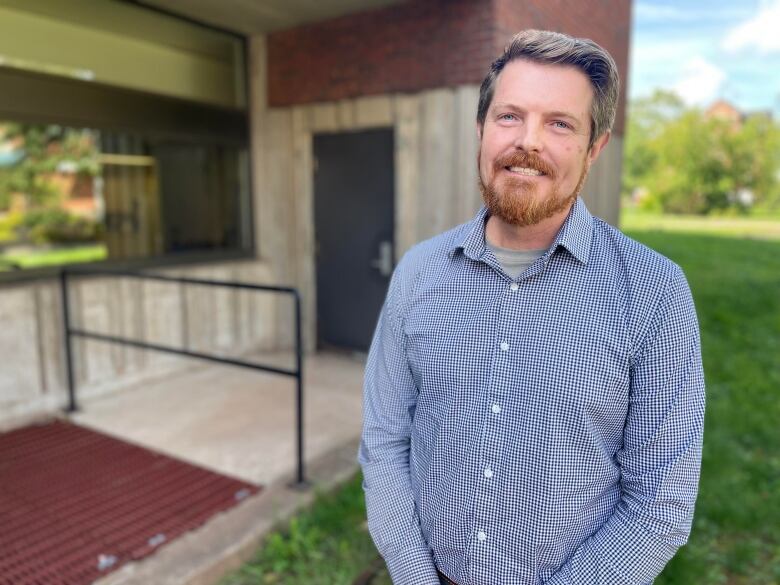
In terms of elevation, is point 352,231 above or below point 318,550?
above

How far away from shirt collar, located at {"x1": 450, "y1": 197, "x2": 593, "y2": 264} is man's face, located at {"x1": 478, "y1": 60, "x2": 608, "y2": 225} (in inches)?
1.8

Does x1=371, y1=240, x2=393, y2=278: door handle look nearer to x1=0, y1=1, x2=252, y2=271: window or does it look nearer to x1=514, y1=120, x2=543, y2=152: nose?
x1=0, y1=1, x2=252, y2=271: window

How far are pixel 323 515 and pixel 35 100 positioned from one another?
3.07 meters

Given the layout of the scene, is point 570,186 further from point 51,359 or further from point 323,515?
point 51,359

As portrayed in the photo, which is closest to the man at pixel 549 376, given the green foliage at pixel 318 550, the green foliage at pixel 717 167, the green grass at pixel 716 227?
the green foliage at pixel 318 550

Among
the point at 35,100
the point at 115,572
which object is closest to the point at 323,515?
the point at 115,572

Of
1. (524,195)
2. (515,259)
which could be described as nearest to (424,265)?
(515,259)

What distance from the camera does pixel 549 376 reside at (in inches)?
47.3

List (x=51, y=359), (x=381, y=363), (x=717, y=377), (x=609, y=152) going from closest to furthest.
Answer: (x=381, y=363)
(x=51, y=359)
(x=717, y=377)
(x=609, y=152)

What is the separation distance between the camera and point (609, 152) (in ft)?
21.8

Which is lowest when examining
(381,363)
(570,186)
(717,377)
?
(717,377)

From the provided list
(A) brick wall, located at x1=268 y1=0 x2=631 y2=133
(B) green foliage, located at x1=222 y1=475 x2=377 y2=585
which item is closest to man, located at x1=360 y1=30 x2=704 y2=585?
(B) green foliage, located at x1=222 y1=475 x2=377 y2=585

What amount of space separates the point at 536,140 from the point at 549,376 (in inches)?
17.9

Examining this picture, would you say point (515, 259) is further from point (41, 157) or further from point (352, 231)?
point (352, 231)
